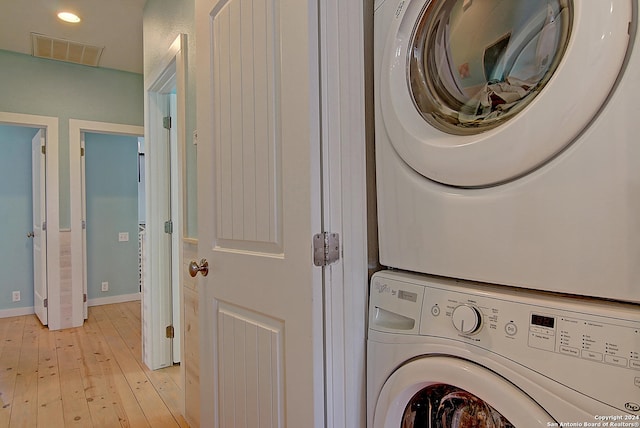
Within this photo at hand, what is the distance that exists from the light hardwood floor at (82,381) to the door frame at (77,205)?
267 millimetres

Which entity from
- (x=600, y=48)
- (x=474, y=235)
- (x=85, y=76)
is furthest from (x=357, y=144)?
(x=85, y=76)

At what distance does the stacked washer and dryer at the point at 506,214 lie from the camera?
0.57 meters

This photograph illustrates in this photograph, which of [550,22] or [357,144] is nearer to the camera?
[550,22]

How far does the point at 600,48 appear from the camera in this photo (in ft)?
1.85

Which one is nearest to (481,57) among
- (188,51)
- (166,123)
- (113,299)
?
(188,51)

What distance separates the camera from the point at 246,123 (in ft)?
3.76

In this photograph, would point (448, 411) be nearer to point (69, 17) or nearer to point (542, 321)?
point (542, 321)

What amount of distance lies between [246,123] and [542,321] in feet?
3.02

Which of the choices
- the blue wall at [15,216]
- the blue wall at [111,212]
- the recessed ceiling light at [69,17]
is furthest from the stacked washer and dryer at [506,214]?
the blue wall at [15,216]

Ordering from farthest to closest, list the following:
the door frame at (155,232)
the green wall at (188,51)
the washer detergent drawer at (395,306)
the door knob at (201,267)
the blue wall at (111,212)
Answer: the blue wall at (111,212) → the door frame at (155,232) → the green wall at (188,51) → the door knob at (201,267) → the washer detergent drawer at (395,306)

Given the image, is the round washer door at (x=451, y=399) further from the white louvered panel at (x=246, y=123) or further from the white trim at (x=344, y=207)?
the white louvered panel at (x=246, y=123)

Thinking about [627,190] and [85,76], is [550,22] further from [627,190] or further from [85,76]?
[85,76]

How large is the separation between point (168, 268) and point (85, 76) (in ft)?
7.70

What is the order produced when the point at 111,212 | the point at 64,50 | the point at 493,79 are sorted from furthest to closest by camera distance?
the point at 111,212 → the point at 64,50 → the point at 493,79
